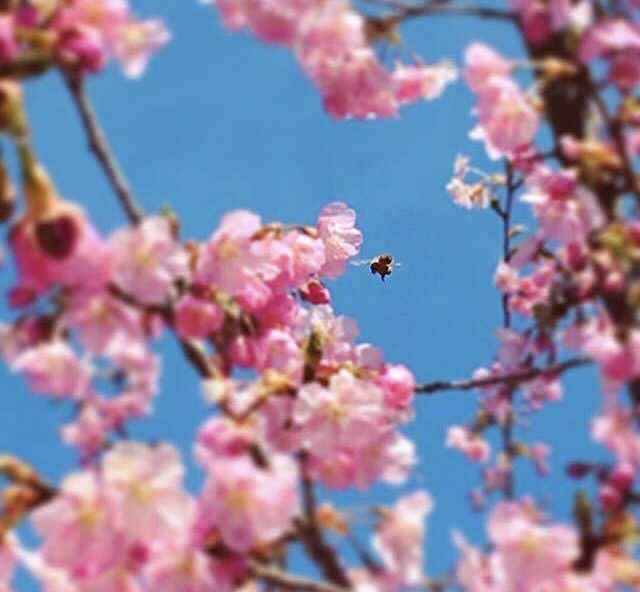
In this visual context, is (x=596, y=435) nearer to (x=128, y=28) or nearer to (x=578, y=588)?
(x=578, y=588)

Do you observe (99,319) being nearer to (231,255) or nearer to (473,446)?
(231,255)

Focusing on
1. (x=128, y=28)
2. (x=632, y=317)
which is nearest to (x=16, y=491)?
(x=128, y=28)

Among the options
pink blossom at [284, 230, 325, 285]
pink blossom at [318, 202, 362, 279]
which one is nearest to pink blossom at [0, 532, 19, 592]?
pink blossom at [284, 230, 325, 285]

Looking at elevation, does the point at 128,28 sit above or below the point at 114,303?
above

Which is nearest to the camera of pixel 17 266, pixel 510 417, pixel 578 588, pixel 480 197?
pixel 578 588

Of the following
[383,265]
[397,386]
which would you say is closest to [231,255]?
[397,386]

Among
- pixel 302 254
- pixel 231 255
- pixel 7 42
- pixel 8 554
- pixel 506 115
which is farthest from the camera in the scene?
pixel 302 254

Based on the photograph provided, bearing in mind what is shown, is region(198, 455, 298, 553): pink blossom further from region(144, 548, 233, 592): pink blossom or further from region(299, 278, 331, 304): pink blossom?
region(299, 278, 331, 304): pink blossom
